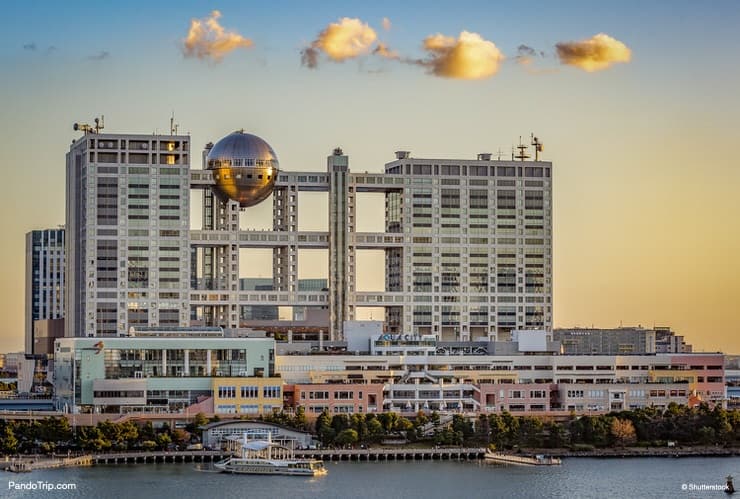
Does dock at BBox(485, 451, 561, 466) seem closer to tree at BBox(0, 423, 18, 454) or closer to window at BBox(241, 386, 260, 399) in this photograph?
window at BBox(241, 386, 260, 399)

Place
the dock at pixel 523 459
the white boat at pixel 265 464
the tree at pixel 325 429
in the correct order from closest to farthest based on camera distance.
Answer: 1. the white boat at pixel 265 464
2. the dock at pixel 523 459
3. the tree at pixel 325 429

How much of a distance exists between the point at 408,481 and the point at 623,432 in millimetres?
28952

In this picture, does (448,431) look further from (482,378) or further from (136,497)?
(136,497)

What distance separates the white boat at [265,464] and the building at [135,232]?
51324mm

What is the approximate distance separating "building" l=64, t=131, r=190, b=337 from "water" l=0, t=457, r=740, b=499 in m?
51.5

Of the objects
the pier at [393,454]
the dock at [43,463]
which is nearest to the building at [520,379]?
the pier at [393,454]

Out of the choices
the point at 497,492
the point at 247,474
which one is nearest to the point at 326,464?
the point at 247,474

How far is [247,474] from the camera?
139 metres

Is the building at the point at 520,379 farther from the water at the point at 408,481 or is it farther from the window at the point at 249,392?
the water at the point at 408,481

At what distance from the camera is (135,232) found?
19400cm

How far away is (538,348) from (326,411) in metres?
31.9

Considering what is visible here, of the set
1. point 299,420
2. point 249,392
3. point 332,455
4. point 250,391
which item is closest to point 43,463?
point 332,455

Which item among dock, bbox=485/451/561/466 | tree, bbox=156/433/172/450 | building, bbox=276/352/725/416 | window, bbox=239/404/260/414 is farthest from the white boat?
building, bbox=276/352/725/416

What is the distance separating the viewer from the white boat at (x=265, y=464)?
139250mm
